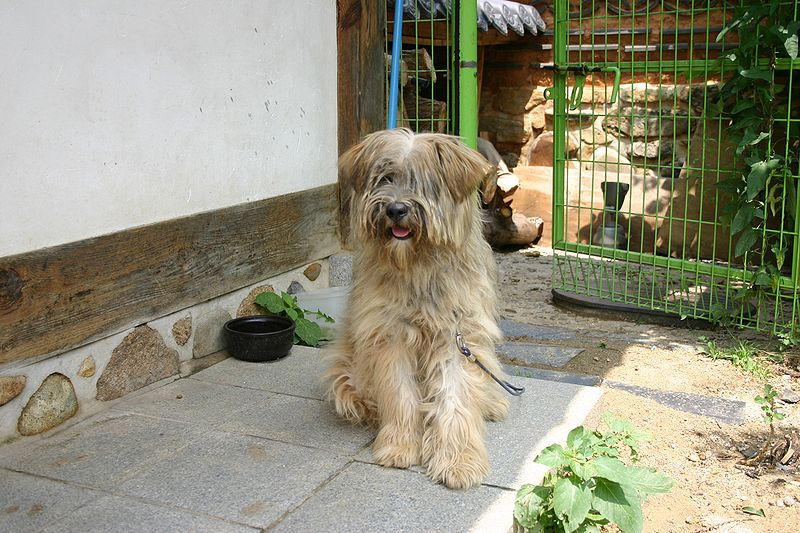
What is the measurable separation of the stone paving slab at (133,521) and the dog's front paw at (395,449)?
690 millimetres

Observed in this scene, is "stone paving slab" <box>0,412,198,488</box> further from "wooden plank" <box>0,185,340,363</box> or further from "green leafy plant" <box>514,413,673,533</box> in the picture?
"green leafy plant" <box>514,413,673,533</box>

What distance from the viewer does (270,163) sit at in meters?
5.03

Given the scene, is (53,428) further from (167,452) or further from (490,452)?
(490,452)

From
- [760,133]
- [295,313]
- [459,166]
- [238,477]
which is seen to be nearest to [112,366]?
[238,477]

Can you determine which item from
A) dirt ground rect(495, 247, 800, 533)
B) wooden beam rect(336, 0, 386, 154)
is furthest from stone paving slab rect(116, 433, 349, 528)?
wooden beam rect(336, 0, 386, 154)

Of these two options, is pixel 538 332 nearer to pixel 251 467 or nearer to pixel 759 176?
pixel 759 176

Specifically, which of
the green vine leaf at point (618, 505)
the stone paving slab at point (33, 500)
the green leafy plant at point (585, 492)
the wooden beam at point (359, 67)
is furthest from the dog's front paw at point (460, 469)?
the wooden beam at point (359, 67)

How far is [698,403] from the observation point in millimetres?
4750

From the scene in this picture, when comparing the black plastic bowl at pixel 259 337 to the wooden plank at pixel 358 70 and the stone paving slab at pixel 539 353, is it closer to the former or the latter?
the wooden plank at pixel 358 70

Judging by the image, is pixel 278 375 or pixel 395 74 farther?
pixel 395 74

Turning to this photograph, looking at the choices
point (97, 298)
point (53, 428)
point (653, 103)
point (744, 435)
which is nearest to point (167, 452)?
point (53, 428)

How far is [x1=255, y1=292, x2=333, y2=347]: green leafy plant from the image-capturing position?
198 inches

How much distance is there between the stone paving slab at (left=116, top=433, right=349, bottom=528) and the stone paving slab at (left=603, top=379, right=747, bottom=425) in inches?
83.1

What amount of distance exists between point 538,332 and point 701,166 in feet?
6.10
